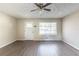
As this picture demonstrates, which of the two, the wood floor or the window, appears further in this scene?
the window

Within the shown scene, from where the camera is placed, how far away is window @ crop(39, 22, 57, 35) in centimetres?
814

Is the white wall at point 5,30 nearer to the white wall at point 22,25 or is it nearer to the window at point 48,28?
the white wall at point 22,25

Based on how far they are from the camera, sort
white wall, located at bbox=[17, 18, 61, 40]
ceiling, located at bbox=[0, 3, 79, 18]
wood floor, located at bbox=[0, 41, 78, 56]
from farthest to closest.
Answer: white wall, located at bbox=[17, 18, 61, 40] < wood floor, located at bbox=[0, 41, 78, 56] < ceiling, located at bbox=[0, 3, 79, 18]

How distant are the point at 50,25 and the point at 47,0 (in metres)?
7.41

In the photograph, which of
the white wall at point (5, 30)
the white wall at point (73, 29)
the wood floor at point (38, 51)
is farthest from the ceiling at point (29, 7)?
the wood floor at point (38, 51)

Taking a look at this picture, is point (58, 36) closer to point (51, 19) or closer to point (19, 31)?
point (51, 19)

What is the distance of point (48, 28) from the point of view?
8.19m

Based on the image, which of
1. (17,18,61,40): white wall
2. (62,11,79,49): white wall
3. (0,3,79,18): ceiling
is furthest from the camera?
(17,18,61,40): white wall

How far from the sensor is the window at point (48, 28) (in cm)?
814

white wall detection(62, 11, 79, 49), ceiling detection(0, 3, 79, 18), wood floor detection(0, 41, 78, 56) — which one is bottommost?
wood floor detection(0, 41, 78, 56)

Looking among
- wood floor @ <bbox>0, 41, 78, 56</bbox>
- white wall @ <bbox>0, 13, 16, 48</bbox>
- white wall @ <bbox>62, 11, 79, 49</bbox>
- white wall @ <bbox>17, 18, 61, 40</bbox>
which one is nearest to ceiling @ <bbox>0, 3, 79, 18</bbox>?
white wall @ <bbox>62, 11, 79, 49</bbox>

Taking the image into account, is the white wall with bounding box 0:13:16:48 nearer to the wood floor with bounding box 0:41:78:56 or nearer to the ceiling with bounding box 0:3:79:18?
the wood floor with bounding box 0:41:78:56

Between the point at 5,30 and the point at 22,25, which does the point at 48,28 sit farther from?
the point at 5,30

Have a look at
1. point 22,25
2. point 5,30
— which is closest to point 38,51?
point 5,30
